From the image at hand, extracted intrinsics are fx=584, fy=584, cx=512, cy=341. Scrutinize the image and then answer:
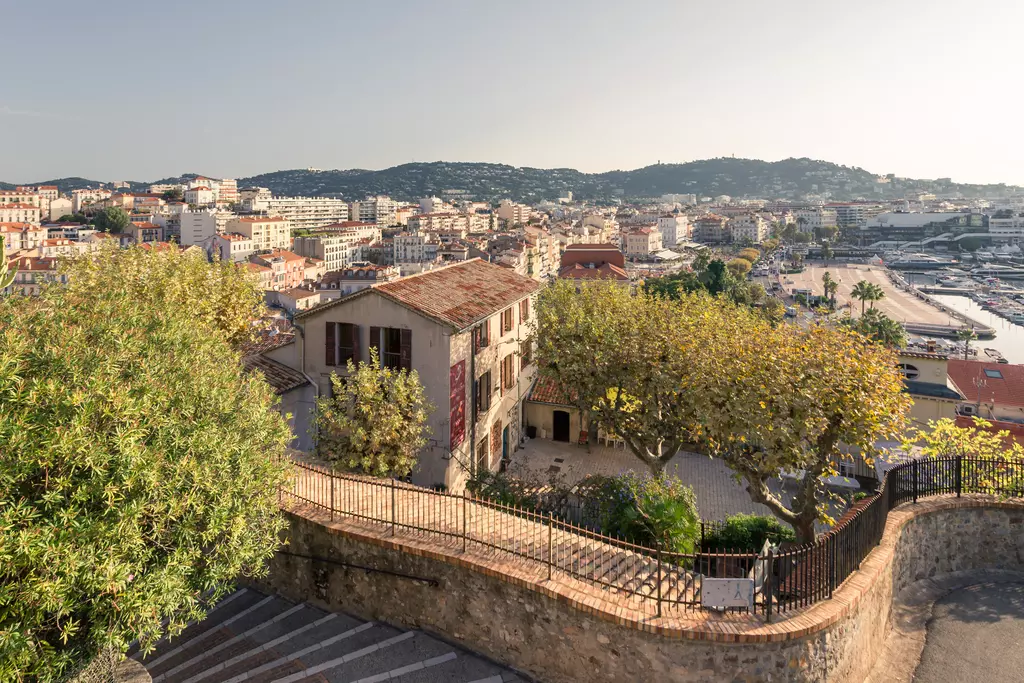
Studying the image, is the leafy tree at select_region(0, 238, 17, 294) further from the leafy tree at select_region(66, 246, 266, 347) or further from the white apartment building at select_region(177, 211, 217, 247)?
the white apartment building at select_region(177, 211, 217, 247)

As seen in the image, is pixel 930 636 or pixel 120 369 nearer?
pixel 120 369

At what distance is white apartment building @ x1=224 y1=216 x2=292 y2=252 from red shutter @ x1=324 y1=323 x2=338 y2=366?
14907 cm

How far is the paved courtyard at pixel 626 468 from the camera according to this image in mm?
24422

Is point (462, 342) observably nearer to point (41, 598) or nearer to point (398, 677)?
point (398, 677)

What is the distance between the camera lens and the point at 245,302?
905 inches

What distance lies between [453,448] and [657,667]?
1211 cm

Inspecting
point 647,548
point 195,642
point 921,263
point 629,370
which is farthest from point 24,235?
point 921,263

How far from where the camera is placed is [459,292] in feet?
76.4

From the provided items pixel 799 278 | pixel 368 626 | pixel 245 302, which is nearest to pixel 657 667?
pixel 368 626

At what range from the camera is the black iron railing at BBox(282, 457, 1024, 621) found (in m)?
9.27

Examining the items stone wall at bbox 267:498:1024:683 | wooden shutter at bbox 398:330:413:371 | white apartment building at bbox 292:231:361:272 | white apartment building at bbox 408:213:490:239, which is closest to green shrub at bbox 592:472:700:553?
stone wall at bbox 267:498:1024:683

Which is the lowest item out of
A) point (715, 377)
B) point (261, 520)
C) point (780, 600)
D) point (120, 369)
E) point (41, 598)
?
point (780, 600)

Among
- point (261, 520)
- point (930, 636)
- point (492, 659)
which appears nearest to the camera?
point (261, 520)

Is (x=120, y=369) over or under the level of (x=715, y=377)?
over
